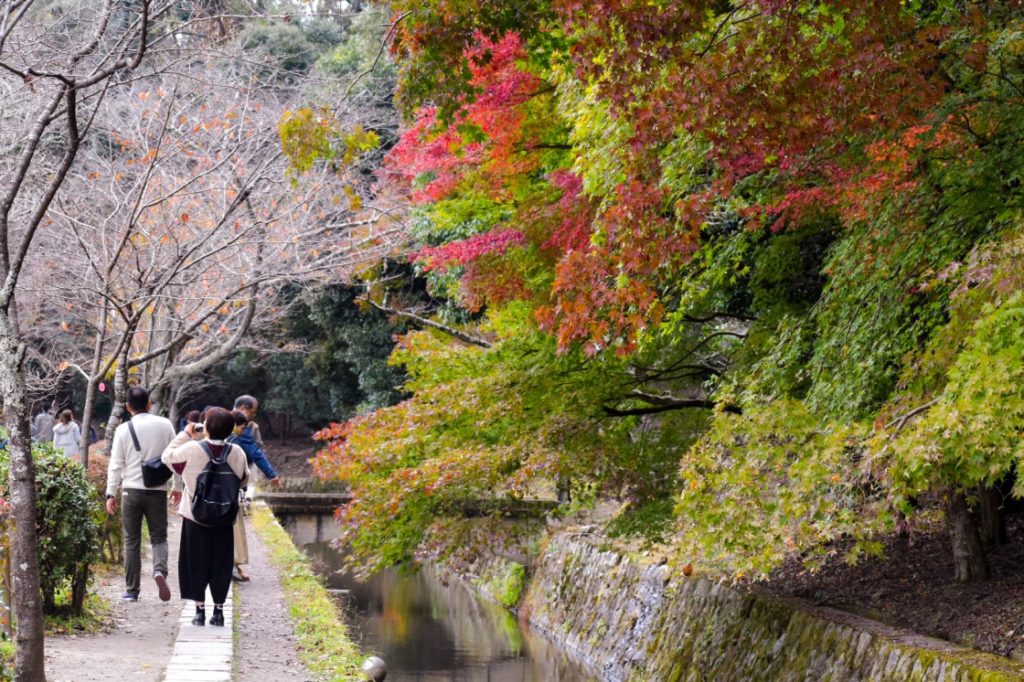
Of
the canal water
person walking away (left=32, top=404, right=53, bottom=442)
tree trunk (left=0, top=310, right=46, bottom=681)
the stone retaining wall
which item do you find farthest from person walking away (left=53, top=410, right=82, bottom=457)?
tree trunk (left=0, top=310, right=46, bottom=681)

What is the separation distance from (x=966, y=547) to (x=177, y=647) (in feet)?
19.8

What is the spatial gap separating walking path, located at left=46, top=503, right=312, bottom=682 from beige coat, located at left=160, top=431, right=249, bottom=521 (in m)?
0.97

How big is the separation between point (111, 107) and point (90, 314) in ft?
16.2

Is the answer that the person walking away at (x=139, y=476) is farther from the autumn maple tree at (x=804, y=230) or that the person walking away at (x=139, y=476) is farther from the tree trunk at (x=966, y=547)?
the tree trunk at (x=966, y=547)

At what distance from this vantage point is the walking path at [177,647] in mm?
6895

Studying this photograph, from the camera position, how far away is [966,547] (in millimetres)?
8430

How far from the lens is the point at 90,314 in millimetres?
18359

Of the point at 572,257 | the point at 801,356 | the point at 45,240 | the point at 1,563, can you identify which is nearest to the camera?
the point at 1,563

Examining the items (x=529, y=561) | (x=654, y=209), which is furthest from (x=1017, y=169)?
(x=529, y=561)

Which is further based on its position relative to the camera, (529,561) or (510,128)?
(529,561)

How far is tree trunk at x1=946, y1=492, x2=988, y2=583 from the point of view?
27.4 ft

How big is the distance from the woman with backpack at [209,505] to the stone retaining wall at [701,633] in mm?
4225

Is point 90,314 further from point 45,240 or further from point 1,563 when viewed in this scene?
point 1,563

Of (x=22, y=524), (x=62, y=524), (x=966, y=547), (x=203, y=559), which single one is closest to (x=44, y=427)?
(x=203, y=559)
